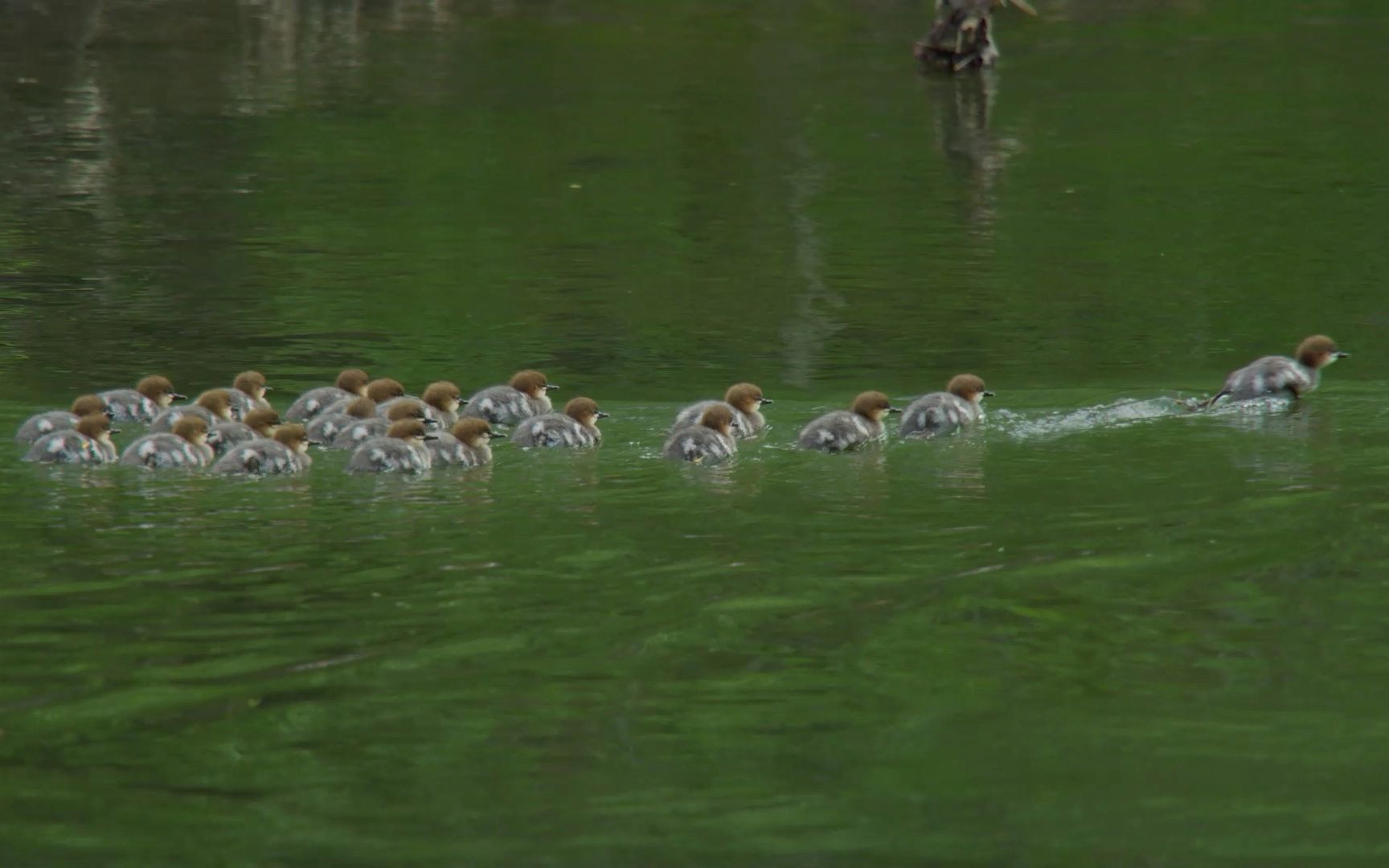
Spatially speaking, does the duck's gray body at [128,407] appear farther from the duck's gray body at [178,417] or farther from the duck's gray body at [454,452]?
the duck's gray body at [454,452]

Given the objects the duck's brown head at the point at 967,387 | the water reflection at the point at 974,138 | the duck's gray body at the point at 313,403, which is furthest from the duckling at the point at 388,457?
the water reflection at the point at 974,138

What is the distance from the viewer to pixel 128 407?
11742 mm

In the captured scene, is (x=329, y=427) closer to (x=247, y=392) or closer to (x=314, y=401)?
(x=314, y=401)

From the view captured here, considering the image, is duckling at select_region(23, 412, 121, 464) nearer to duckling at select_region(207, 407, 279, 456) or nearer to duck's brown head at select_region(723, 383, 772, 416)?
duckling at select_region(207, 407, 279, 456)

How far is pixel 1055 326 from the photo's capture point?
14.5 meters

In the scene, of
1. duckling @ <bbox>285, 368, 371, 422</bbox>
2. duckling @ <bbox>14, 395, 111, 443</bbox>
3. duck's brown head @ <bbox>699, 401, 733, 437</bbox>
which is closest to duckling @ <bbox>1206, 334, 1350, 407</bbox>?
duck's brown head @ <bbox>699, 401, 733, 437</bbox>

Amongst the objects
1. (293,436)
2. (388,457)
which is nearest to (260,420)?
(293,436)

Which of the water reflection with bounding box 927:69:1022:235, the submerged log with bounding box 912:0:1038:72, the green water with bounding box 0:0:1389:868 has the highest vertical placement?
the submerged log with bounding box 912:0:1038:72

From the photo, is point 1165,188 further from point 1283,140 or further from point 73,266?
point 73,266

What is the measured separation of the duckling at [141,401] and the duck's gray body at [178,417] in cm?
39

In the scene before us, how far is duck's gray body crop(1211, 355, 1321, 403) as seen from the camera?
11672 millimetres

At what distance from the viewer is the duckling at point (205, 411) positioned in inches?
430

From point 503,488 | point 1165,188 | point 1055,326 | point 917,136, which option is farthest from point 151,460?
point 917,136

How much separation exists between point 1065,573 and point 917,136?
15910 millimetres
